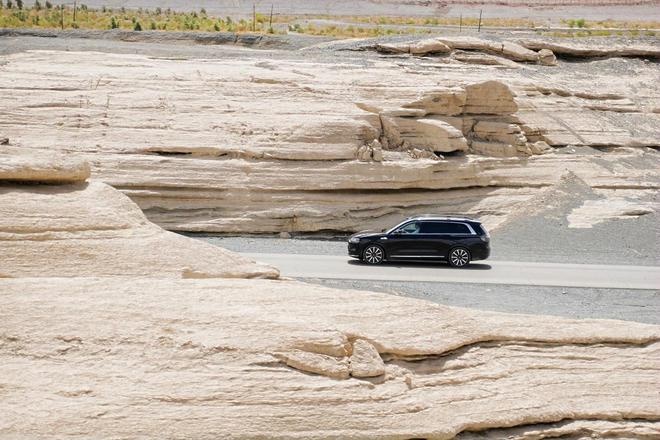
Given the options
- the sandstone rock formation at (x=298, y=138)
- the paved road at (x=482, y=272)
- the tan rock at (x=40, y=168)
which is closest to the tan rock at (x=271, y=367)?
the tan rock at (x=40, y=168)

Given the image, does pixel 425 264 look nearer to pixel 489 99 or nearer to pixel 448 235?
pixel 448 235

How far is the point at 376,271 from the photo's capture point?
21109mm

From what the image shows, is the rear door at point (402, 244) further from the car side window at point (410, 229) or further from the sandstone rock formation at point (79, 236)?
the sandstone rock formation at point (79, 236)

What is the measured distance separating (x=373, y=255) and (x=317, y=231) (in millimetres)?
4236

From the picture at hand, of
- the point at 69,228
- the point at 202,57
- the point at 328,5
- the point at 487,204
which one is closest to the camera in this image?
the point at 69,228

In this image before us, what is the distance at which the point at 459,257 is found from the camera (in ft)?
72.7

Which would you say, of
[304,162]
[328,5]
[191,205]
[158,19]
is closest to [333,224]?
[304,162]

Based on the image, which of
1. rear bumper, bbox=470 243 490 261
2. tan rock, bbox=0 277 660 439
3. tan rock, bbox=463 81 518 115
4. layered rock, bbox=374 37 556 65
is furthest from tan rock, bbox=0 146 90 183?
layered rock, bbox=374 37 556 65

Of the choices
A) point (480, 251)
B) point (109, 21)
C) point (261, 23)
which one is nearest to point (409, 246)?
point (480, 251)

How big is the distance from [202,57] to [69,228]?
2514 centimetres

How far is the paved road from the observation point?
20.2 metres

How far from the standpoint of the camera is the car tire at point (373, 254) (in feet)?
72.3

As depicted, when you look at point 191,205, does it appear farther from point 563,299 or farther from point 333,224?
point 563,299

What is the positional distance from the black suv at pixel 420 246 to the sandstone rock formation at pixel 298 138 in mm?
4084
